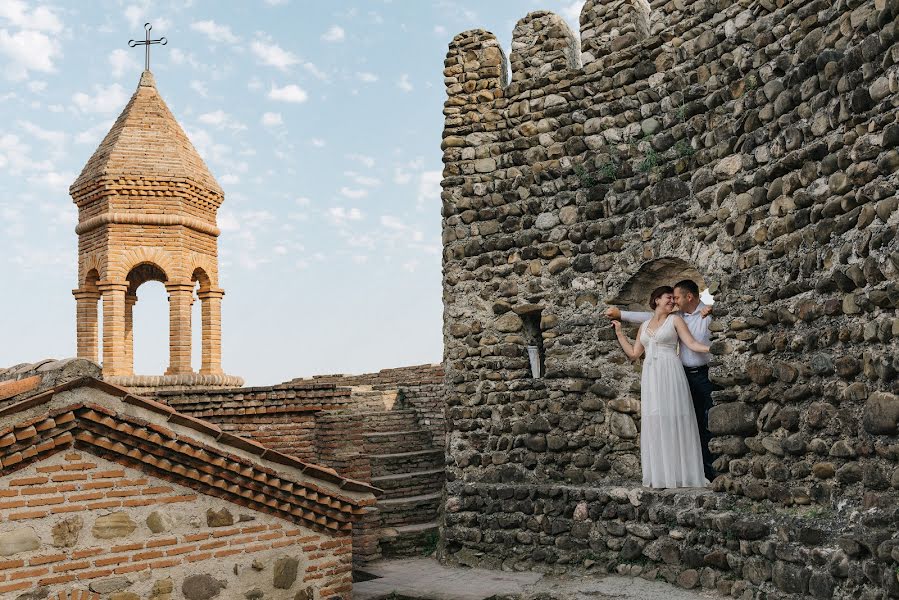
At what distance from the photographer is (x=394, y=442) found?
10.8m

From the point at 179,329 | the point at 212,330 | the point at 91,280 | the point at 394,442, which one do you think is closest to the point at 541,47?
the point at 394,442

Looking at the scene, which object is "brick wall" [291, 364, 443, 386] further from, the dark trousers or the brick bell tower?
the dark trousers

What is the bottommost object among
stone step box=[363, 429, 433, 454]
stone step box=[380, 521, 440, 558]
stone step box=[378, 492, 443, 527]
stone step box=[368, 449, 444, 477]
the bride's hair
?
stone step box=[380, 521, 440, 558]

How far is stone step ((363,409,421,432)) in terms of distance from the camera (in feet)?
38.3

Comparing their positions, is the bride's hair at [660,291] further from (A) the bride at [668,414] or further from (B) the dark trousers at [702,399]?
(B) the dark trousers at [702,399]

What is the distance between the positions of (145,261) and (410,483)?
7.65 meters

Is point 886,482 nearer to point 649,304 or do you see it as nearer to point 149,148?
point 649,304

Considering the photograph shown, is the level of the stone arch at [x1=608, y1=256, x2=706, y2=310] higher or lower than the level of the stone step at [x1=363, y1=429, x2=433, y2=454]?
higher

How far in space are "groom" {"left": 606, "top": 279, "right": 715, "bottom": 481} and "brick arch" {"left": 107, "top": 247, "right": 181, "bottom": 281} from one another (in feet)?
34.8

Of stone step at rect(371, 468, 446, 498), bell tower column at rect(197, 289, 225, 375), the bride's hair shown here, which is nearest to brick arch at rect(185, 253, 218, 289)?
bell tower column at rect(197, 289, 225, 375)

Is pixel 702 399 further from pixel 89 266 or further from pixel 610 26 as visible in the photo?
pixel 89 266

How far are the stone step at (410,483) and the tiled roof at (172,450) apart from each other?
10.4 feet

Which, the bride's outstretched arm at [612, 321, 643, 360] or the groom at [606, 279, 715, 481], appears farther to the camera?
the bride's outstretched arm at [612, 321, 643, 360]

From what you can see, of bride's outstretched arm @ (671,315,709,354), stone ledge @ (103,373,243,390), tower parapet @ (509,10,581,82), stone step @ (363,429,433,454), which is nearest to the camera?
bride's outstretched arm @ (671,315,709,354)
